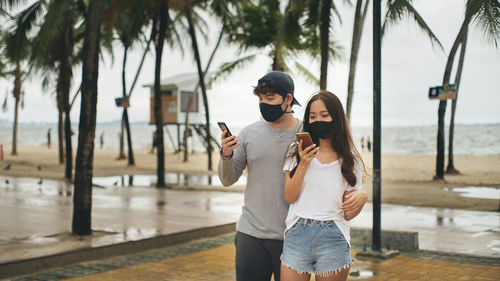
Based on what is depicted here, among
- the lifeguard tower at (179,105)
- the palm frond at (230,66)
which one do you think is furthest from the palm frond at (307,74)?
the lifeguard tower at (179,105)

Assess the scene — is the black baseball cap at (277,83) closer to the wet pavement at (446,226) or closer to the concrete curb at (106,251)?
the concrete curb at (106,251)

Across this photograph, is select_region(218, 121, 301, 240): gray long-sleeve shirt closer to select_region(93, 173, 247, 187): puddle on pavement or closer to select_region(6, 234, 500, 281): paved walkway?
select_region(6, 234, 500, 281): paved walkway

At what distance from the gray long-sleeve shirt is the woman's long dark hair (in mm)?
156

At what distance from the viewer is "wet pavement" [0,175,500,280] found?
7.73 m

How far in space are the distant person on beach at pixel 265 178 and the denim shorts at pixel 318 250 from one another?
11.3 inches

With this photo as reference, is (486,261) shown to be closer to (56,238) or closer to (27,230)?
(56,238)

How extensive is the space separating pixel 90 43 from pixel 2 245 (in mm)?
3013

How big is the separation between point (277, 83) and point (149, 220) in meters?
6.93

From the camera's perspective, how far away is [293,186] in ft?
10.0

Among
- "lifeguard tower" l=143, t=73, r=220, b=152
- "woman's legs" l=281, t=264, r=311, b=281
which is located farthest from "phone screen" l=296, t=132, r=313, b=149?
"lifeguard tower" l=143, t=73, r=220, b=152

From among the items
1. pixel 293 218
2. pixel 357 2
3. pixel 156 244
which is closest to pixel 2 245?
pixel 156 244

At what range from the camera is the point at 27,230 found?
861 centimetres

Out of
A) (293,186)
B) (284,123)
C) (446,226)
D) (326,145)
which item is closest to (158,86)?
(446,226)

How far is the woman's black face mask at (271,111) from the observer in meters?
3.34
